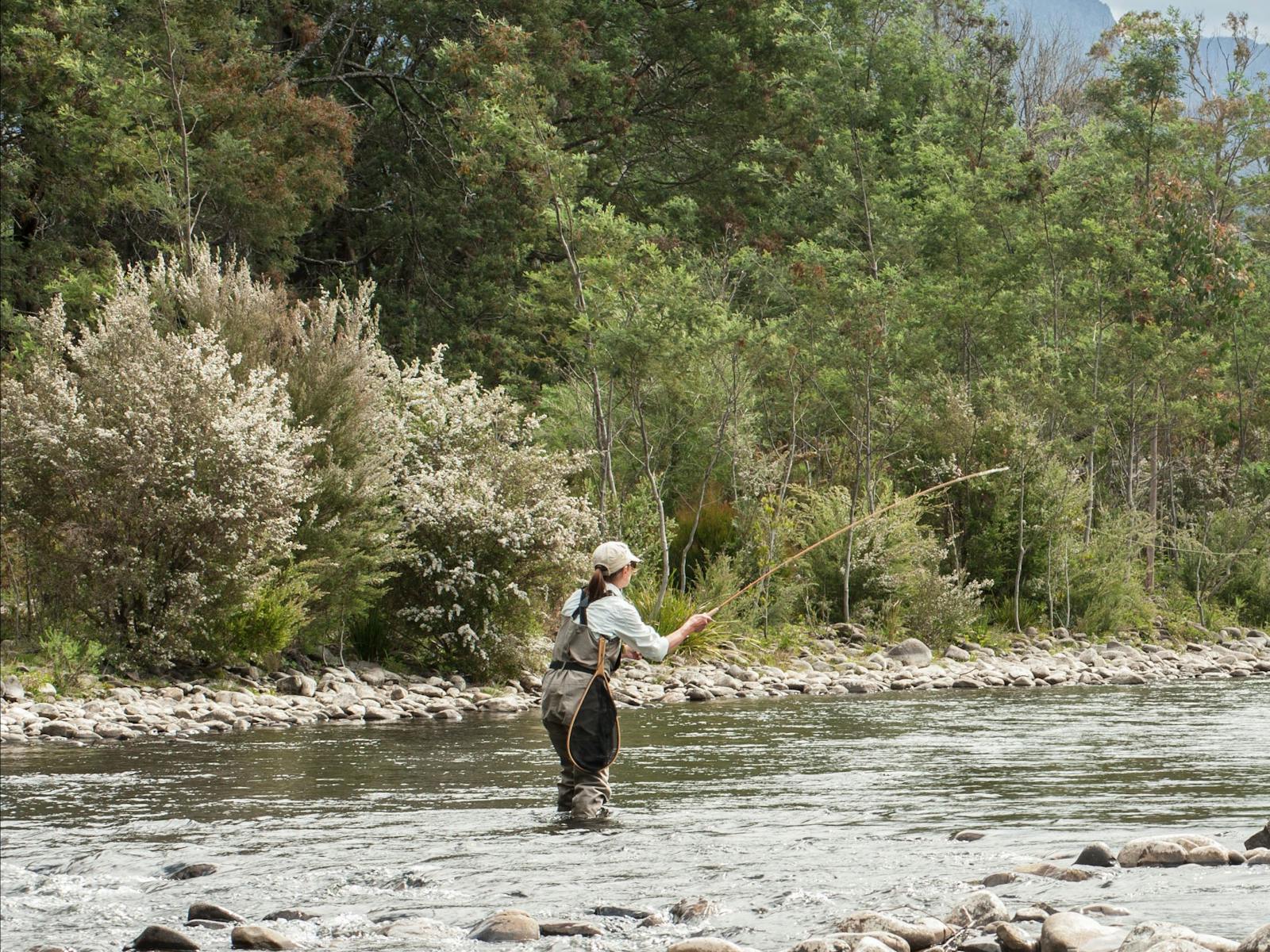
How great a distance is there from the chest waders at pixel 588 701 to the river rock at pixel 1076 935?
11.3ft

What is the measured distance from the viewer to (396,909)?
20.6 feet

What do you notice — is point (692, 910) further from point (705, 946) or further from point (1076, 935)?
point (1076, 935)

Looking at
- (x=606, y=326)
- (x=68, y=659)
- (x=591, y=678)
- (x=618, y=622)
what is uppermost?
(x=606, y=326)

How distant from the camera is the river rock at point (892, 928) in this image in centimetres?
532

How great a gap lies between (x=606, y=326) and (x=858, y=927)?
1464 centimetres

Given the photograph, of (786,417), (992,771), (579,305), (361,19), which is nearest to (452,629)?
(579,305)

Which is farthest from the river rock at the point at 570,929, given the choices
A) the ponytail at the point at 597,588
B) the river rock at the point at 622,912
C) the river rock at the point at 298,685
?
the river rock at the point at 298,685

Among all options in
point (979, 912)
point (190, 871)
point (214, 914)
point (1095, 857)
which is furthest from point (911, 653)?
point (214, 914)

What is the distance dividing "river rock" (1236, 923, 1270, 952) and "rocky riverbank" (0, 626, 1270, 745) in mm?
9306

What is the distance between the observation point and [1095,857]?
6.66m

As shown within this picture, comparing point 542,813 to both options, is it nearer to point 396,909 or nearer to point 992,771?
point 396,909

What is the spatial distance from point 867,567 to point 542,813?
1310 centimetres

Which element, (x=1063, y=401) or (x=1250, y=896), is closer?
(x=1250, y=896)

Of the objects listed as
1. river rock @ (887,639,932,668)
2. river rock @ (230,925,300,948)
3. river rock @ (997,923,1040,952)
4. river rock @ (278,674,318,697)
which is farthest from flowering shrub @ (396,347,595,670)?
river rock @ (997,923,1040,952)
